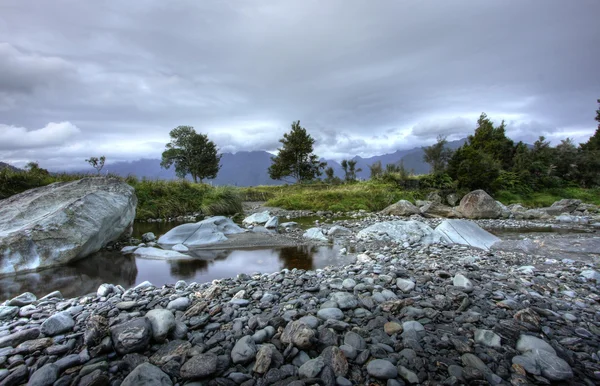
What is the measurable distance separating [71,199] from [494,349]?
29.5 feet

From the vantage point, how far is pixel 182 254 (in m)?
7.12

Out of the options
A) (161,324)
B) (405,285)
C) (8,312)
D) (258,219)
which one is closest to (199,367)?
(161,324)

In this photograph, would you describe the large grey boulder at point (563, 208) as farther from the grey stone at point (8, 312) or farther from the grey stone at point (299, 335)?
the grey stone at point (8, 312)

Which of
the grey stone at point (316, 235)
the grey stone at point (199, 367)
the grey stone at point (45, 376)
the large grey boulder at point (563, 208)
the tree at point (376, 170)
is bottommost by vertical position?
the large grey boulder at point (563, 208)

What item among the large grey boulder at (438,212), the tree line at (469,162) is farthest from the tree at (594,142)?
the large grey boulder at (438,212)

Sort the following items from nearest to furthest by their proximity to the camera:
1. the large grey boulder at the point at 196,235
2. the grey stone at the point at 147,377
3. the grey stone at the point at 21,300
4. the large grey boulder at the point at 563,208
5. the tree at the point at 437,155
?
the grey stone at the point at 147,377, the grey stone at the point at 21,300, the large grey boulder at the point at 196,235, the large grey boulder at the point at 563,208, the tree at the point at 437,155

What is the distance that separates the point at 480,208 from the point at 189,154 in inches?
1403

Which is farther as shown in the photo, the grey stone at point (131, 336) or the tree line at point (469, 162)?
the tree line at point (469, 162)

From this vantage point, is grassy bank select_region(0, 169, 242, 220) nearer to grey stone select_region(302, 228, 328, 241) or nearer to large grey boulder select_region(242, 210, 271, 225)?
large grey boulder select_region(242, 210, 271, 225)

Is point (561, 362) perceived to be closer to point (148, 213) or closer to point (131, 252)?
point (131, 252)

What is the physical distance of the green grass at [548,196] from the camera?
2206cm

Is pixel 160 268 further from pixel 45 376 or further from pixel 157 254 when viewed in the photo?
pixel 45 376

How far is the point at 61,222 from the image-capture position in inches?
242

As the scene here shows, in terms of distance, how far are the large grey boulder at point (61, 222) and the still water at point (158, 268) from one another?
34 cm
